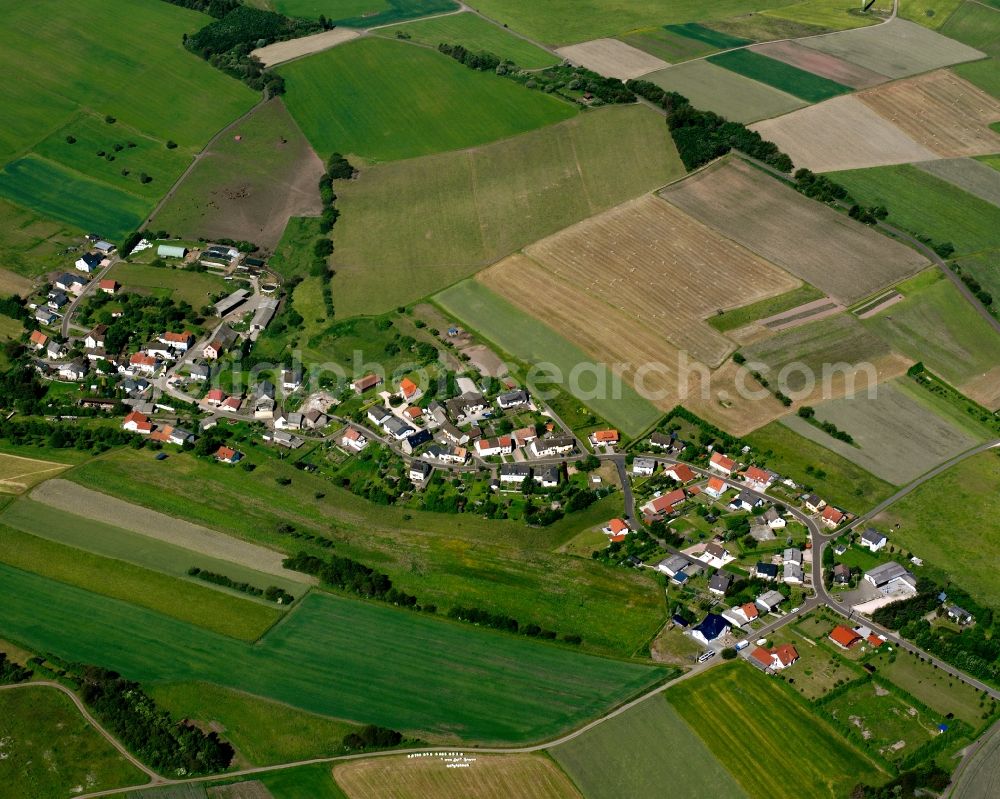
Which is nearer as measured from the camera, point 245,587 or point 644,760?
point 644,760

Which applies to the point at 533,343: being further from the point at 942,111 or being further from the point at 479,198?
the point at 942,111

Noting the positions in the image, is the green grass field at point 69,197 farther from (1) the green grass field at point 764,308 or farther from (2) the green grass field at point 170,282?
(1) the green grass field at point 764,308

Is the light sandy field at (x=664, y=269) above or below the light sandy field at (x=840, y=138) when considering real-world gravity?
below

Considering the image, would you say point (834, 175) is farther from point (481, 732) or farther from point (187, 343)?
point (481, 732)

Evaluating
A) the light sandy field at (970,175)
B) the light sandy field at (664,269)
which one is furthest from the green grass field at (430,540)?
the light sandy field at (970,175)

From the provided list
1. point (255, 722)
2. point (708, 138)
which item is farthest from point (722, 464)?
point (708, 138)
